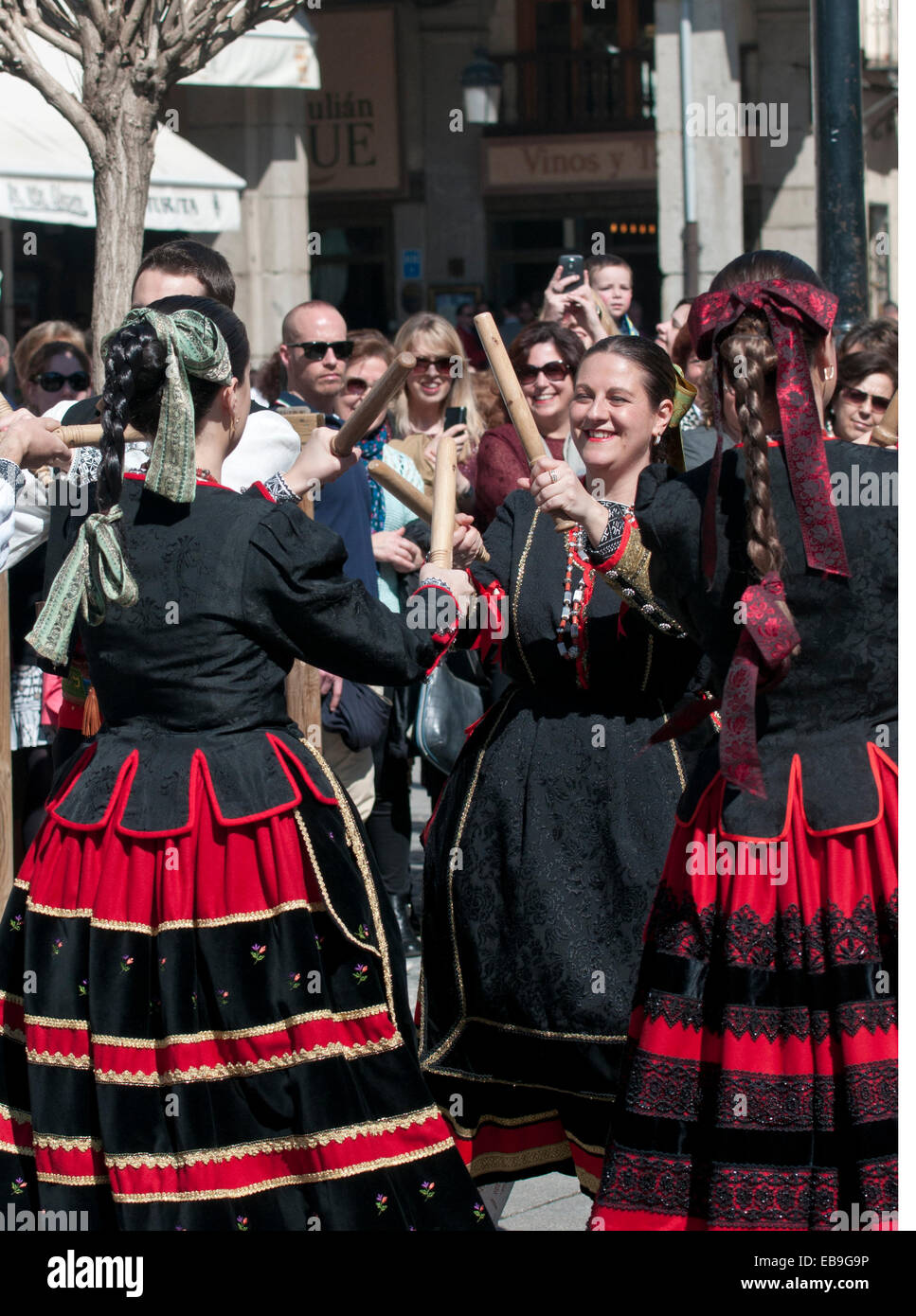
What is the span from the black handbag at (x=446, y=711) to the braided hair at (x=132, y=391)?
217cm

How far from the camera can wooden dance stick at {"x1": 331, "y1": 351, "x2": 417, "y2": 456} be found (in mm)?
3164

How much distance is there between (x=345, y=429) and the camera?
3.27 m

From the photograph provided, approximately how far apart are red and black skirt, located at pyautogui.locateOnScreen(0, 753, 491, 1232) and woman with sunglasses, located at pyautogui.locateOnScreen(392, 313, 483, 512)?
332 cm

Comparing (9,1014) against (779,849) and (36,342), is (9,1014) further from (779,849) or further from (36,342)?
(36,342)

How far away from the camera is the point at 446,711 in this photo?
518 centimetres

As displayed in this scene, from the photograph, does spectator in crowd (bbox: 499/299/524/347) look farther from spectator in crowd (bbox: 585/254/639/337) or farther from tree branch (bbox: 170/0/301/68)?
spectator in crowd (bbox: 585/254/639/337)

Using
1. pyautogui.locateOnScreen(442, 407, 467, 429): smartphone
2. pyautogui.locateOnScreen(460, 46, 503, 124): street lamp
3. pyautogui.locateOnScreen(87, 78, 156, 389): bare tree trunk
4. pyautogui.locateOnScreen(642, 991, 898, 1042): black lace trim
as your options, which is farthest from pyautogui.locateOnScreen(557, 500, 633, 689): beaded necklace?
pyautogui.locateOnScreen(460, 46, 503, 124): street lamp

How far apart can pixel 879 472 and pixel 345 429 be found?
106 centimetres

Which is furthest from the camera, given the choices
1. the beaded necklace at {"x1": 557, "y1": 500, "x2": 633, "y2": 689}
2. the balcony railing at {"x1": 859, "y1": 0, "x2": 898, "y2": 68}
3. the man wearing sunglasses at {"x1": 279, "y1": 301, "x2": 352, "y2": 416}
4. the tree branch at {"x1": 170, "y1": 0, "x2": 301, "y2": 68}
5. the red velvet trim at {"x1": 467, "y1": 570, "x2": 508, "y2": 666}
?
the balcony railing at {"x1": 859, "y1": 0, "x2": 898, "y2": 68}

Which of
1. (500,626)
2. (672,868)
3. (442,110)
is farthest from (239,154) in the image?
(672,868)

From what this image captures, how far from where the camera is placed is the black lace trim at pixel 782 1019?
260 cm

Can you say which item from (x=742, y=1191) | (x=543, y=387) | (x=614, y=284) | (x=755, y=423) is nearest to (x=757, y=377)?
(x=755, y=423)

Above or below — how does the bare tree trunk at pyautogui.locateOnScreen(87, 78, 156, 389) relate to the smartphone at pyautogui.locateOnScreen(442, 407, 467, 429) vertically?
above
